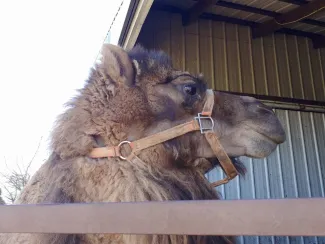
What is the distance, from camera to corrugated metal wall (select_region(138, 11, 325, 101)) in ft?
19.8

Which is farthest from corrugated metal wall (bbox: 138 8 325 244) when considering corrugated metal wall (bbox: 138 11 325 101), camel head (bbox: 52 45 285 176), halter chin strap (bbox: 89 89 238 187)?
halter chin strap (bbox: 89 89 238 187)

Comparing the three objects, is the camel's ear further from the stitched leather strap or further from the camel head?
the stitched leather strap

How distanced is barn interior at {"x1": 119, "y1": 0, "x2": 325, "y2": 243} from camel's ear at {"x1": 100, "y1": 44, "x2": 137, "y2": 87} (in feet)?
10.5

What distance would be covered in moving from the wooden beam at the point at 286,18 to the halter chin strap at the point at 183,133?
12.7ft

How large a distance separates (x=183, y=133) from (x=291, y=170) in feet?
14.9

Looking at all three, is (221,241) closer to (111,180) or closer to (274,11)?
(111,180)

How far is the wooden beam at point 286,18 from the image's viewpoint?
5.76 meters

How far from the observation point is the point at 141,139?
231cm

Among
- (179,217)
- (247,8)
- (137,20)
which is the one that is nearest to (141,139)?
(179,217)

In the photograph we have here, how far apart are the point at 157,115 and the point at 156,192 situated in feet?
1.51

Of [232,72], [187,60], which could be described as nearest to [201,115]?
[187,60]

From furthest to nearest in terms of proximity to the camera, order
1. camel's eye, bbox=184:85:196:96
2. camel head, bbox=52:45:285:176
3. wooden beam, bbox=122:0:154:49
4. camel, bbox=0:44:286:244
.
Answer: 1. wooden beam, bbox=122:0:154:49
2. camel's eye, bbox=184:85:196:96
3. camel head, bbox=52:45:285:176
4. camel, bbox=0:44:286:244

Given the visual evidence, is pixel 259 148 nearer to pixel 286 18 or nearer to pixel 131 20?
pixel 131 20

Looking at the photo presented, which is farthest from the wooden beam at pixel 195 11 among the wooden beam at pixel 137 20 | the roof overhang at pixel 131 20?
the wooden beam at pixel 137 20
